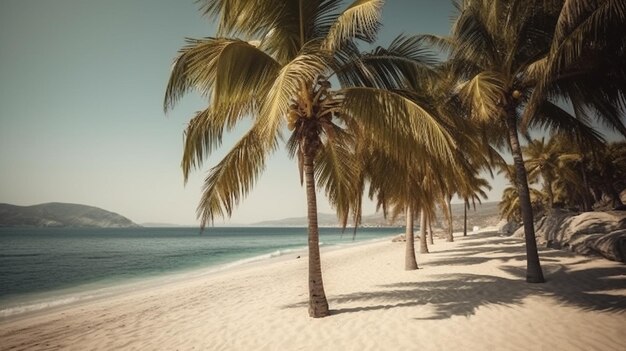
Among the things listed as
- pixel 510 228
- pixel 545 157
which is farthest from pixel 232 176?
pixel 510 228

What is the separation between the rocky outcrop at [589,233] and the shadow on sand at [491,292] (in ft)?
5.79

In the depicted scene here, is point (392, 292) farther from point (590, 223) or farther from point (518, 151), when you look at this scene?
point (590, 223)

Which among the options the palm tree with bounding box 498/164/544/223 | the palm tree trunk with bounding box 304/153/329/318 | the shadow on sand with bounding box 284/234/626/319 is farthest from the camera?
the palm tree with bounding box 498/164/544/223

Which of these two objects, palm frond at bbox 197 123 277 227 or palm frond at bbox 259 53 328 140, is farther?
palm frond at bbox 197 123 277 227

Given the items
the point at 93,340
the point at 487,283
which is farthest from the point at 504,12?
the point at 93,340

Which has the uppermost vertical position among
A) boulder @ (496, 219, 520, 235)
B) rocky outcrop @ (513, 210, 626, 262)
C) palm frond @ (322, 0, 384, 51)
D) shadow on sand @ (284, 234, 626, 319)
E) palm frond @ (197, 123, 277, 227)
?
palm frond @ (322, 0, 384, 51)

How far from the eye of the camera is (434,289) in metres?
8.56

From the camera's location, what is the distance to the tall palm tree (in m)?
5.05

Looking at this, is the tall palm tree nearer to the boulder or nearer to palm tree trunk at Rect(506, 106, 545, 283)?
palm tree trunk at Rect(506, 106, 545, 283)

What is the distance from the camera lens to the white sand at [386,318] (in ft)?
16.4

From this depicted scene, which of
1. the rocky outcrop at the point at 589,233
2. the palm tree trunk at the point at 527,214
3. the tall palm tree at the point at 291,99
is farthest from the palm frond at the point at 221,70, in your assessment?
the rocky outcrop at the point at 589,233

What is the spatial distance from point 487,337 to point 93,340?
8.21 metres

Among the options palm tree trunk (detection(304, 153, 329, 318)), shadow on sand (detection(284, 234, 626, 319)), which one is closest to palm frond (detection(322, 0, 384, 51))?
palm tree trunk (detection(304, 153, 329, 318))

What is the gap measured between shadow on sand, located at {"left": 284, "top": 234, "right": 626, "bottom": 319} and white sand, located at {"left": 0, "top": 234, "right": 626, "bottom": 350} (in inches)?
0.9
